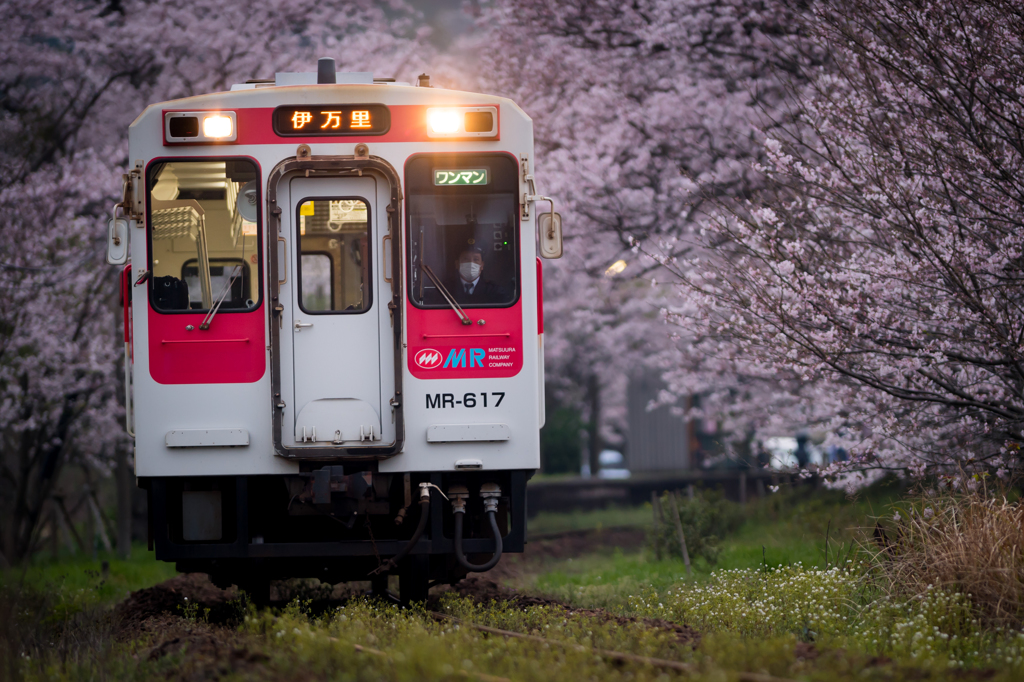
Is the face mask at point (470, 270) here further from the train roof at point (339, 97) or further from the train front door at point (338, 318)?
the train roof at point (339, 97)

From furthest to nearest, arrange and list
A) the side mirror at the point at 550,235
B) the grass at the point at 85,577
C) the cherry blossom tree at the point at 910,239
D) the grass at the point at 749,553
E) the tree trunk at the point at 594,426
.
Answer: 1. the tree trunk at the point at 594,426
2. the grass at the point at 85,577
3. the grass at the point at 749,553
4. the cherry blossom tree at the point at 910,239
5. the side mirror at the point at 550,235

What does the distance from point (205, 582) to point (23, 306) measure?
15.2 feet

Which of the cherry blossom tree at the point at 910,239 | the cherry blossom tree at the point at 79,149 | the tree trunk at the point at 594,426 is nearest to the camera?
the cherry blossom tree at the point at 910,239

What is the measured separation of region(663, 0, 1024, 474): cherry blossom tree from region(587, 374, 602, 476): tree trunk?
18.0m

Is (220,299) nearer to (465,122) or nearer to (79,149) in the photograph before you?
(465,122)

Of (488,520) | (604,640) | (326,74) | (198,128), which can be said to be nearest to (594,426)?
(488,520)

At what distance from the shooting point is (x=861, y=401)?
8.99 meters

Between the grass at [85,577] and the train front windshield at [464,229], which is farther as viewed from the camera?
the grass at [85,577]

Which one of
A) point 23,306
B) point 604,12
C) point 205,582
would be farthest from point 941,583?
point 23,306

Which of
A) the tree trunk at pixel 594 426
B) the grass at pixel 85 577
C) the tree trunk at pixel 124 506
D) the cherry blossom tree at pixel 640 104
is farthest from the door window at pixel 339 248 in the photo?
the tree trunk at pixel 594 426

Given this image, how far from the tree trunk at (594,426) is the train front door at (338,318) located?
66.3ft

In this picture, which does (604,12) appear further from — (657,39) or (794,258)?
(794,258)

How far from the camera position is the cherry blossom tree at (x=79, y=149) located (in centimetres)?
1277

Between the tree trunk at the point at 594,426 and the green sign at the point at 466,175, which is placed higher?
the green sign at the point at 466,175
